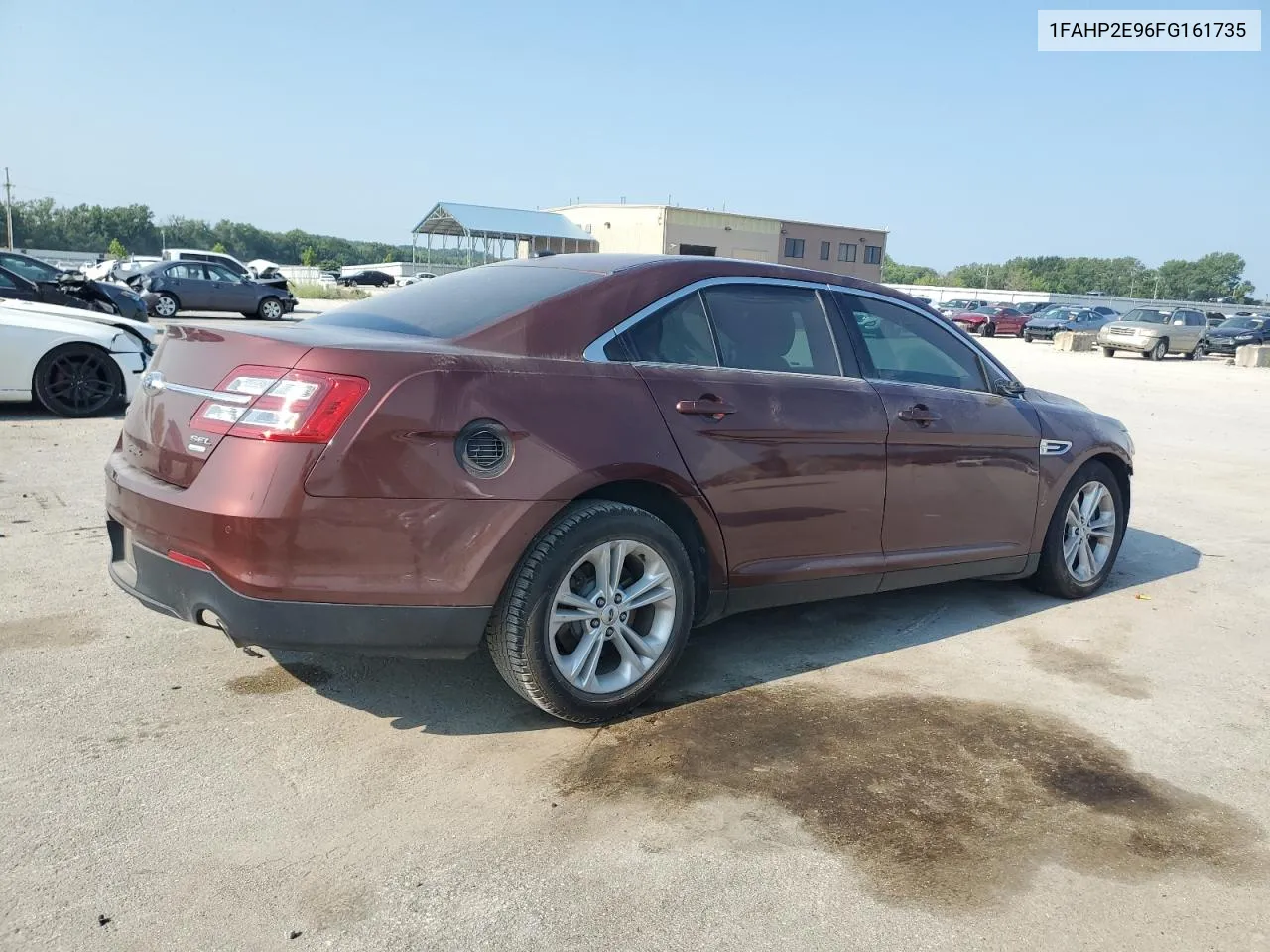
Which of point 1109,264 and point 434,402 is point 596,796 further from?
point 1109,264

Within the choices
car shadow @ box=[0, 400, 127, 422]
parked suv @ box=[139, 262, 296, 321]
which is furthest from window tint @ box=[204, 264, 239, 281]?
car shadow @ box=[0, 400, 127, 422]

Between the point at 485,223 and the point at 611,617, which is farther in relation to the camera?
the point at 485,223

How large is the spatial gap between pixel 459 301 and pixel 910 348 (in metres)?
2.13

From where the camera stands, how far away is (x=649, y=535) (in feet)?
11.3

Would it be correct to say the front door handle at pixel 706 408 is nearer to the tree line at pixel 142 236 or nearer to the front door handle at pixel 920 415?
the front door handle at pixel 920 415

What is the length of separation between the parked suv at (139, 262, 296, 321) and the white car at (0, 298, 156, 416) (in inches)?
656

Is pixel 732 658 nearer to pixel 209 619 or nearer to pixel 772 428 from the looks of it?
pixel 772 428

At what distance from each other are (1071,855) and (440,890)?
5.77ft

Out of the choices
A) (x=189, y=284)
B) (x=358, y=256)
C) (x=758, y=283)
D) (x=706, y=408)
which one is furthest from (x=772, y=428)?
(x=358, y=256)

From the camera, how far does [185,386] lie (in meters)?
3.25

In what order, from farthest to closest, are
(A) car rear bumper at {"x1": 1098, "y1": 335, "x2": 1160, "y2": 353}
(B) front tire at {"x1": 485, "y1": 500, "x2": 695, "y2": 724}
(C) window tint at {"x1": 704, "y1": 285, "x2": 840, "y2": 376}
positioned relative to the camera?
1. (A) car rear bumper at {"x1": 1098, "y1": 335, "x2": 1160, "y2": 353}
2. (C) window tint at {"x1": 704, "y1": 285, "x2": 840, "y2": 376}
3. (B) front tire at {"x1": 485, "y1": 500, "x2": 695, "y2": 724}

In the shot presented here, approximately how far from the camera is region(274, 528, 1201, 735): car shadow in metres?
3.61

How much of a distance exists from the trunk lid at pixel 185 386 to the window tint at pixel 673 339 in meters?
1.11

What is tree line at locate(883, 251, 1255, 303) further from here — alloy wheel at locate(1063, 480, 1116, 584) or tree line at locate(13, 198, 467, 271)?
alloy wheel at locate(1063, 480, 1116, 584)
